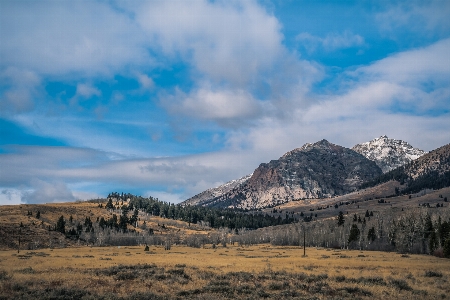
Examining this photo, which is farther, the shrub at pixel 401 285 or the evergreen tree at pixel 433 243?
the evergreen tree at pixel 433 243

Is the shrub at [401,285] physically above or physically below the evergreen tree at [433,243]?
above

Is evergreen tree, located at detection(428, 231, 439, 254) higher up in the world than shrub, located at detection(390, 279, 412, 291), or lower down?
lower down

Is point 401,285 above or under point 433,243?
above

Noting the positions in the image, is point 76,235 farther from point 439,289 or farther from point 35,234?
point 439,289

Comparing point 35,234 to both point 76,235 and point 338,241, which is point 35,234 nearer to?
point 76,235

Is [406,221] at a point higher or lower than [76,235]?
higher

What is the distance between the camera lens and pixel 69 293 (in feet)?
89.9

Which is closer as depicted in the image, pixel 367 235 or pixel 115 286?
pixel 115 286

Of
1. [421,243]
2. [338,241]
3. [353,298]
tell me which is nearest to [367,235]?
[338,241]

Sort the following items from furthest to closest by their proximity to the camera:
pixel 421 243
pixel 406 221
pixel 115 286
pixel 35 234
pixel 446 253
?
1. pixel 35 234
2. pixel 406 221
3. pixel 421 243
4. pixel 446 253
5. pixel 115 286

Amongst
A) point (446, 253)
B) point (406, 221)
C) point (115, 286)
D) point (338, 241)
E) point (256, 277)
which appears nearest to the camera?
point (115, 286)

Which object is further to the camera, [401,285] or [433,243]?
[433,243]

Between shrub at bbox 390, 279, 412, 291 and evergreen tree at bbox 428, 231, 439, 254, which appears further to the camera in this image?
evergreen tree at bbox 428, 231, 439, 254

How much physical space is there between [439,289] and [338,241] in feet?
418
